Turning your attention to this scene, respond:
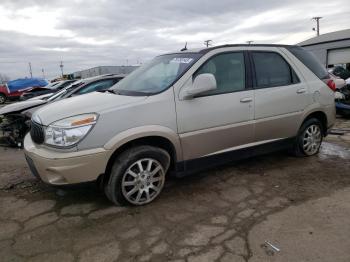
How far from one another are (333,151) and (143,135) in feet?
12.6

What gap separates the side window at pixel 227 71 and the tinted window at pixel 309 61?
3.88 ft

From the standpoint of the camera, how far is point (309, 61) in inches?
202

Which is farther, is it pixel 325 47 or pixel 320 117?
pixel 325 47

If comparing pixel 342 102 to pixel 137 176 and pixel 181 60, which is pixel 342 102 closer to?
pixel 181 60

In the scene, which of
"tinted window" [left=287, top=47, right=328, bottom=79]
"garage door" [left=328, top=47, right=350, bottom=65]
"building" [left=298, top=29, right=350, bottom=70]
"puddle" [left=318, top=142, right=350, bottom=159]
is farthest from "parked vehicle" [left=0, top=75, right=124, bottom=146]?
"garage door" [left=328, top=47, right=350, bottom=65]

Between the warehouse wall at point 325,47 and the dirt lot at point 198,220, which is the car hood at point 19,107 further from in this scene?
the warehouse wall at point 325,47

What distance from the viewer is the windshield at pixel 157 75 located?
390cm

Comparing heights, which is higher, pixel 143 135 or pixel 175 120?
pixel 175 120

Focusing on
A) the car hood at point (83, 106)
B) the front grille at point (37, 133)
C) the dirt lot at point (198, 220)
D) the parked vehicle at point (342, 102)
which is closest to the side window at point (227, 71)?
the car hood at point (83, 106)

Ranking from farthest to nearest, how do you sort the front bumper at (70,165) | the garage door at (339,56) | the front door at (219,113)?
1. the garage door at (339,56)
2. the front door at (219,113)
3. the front bumper at (70,165)

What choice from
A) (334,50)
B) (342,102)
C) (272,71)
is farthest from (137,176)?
(334,50)

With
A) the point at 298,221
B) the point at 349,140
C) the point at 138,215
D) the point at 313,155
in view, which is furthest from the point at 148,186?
the point at 349,140

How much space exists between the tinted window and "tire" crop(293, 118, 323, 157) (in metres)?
0.73

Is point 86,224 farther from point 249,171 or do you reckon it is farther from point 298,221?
point 249,171
